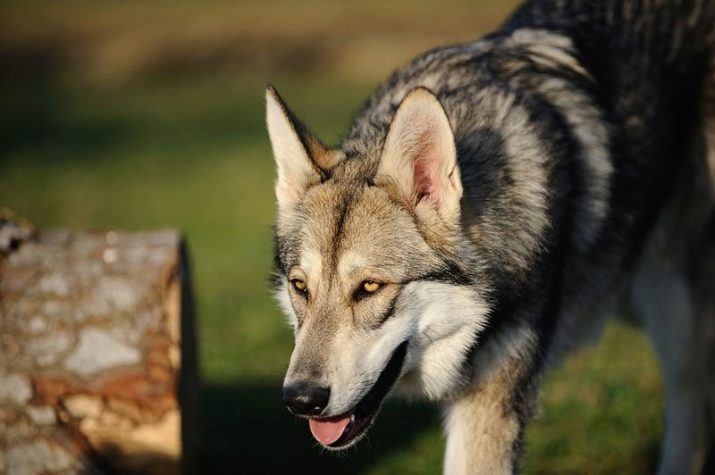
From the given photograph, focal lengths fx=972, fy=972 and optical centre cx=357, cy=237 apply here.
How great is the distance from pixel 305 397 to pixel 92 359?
4.51 ft

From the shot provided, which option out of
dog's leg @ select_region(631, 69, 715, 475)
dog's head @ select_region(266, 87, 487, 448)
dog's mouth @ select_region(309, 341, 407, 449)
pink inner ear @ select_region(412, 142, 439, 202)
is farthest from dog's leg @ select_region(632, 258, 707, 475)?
dog's mouth @ select_region(309, 341, 407, 449)

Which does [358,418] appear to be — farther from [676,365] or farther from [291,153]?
[676,365]

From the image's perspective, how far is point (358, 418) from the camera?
366 centimetres

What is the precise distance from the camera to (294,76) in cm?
2309

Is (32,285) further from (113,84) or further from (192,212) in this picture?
(113,84)

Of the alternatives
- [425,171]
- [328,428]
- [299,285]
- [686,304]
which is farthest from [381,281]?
[686,304]

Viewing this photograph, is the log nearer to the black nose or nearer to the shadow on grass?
the shadow on grass

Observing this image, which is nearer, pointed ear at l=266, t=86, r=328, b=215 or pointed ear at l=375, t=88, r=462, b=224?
pointed ear at l=375, t=88, r=462, b=224

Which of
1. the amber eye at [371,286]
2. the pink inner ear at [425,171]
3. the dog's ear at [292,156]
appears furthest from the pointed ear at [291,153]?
the amber eye at [371,286]

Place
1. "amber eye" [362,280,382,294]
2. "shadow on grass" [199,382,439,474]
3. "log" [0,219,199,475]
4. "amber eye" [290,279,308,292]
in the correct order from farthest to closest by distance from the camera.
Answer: "shadow on grass" [199,382,439,474]
"log" [0,219,199,475]
"amber eye" [290,279,308,292]
"amber eye" [362,280,382,294]

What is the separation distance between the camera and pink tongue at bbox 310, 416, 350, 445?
3.61 metres

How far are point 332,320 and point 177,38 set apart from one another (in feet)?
75.0

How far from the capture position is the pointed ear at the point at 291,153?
12.8 feet

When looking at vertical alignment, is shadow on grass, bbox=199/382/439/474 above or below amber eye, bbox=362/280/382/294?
below
